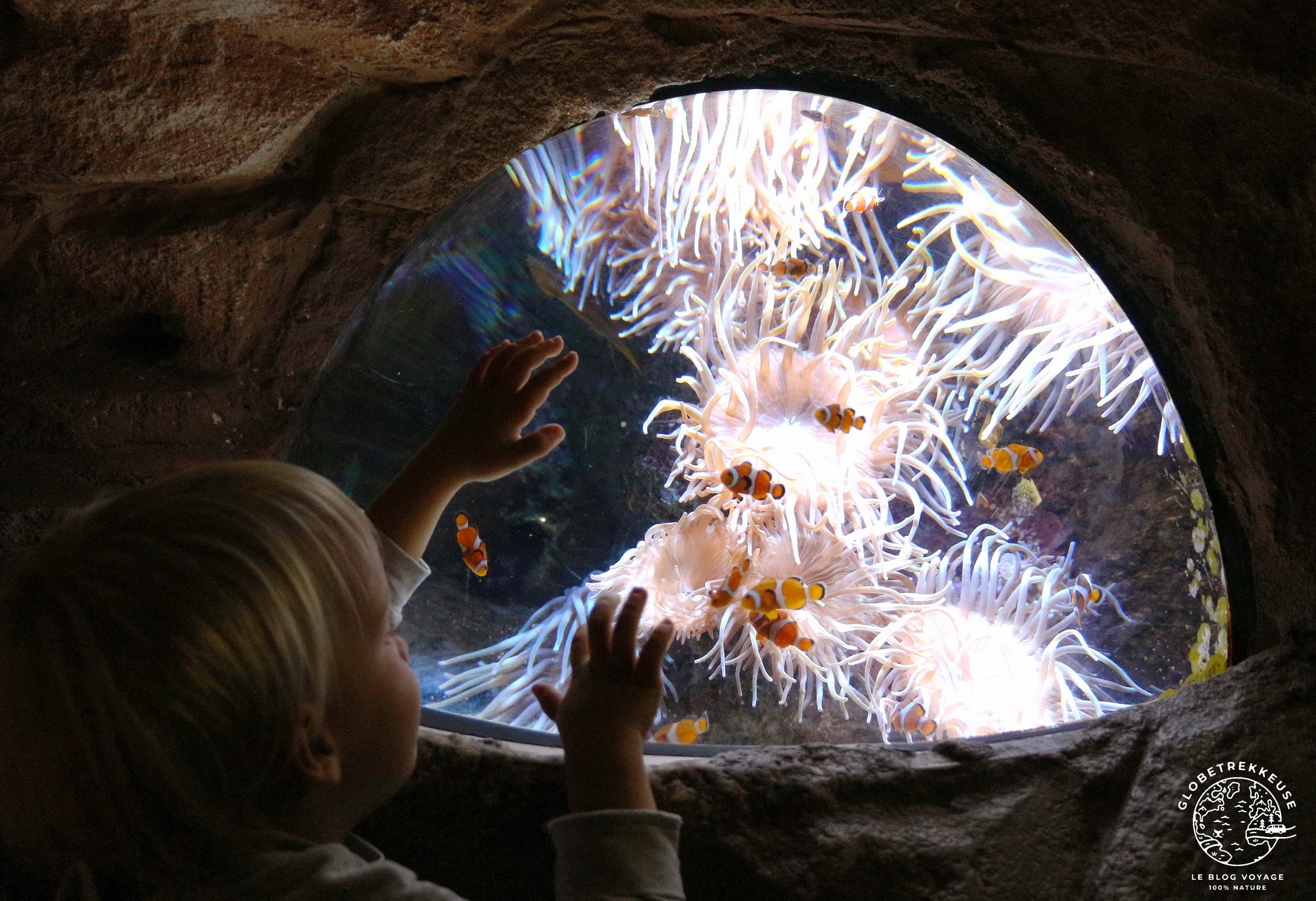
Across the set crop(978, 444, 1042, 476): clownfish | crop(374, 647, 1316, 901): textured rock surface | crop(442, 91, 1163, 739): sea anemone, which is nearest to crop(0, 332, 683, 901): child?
crop(374, 647, 1316, 901): textured rock surface

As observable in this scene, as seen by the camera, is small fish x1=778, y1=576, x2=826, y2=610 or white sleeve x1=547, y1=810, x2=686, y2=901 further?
small fish x1=778, y1=576, x2=826, y2=610

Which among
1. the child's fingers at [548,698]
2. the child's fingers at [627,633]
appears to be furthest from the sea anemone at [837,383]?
the child's fingers at [627,633]

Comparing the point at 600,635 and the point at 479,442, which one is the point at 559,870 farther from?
the point at 479,442

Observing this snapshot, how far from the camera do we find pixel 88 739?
0.79 metres

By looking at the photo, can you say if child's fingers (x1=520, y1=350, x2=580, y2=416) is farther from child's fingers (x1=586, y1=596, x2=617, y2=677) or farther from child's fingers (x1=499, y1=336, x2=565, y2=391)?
child's fingers (x1=586, y1=596, x2=617, y2=677)

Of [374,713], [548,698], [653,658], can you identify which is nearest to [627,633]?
[653,658]

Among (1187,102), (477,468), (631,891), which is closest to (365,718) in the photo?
(631,891)

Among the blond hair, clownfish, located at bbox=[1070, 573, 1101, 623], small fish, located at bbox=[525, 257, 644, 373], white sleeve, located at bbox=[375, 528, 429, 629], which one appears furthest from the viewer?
small fish, located at bbox=[525, 257, 644, 373]

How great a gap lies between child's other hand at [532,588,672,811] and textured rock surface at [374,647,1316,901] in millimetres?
170

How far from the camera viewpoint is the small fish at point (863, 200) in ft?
5.89

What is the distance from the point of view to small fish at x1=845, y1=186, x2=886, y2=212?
1.79 meters

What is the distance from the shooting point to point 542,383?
51.8 inches

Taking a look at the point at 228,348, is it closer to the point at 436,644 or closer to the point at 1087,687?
the point at 436,644

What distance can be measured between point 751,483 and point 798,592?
268 millimetres
